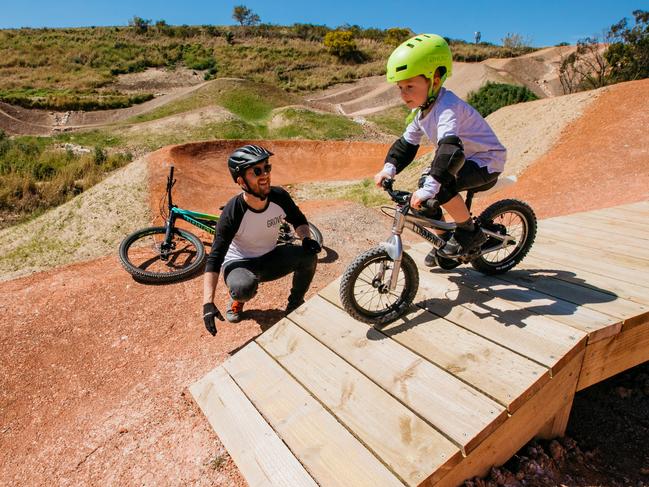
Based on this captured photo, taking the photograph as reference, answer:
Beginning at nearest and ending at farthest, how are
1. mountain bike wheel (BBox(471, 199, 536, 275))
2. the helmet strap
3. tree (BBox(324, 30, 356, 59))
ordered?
mountain bike wheel (BBox(471, 199, 536, 275)) < the helmet strap < tree (BBox(324, 30, 356, 59))

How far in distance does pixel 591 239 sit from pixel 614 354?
246 centimetres

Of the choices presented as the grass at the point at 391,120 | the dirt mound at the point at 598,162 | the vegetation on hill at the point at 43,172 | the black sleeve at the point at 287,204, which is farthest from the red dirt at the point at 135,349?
the grass at the point at 391,120

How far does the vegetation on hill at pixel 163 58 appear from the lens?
132 ft

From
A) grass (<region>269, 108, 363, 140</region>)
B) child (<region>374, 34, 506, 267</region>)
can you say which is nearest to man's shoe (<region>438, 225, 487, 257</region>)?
child (<region>374, 34, 506, 267</region>)

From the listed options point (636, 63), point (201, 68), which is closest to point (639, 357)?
point (636, 63)

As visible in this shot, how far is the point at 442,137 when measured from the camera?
10.6ft

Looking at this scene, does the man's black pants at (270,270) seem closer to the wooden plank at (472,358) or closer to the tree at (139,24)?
the wooden plank at (472,358)

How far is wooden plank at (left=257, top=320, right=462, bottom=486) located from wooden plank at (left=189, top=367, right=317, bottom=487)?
440 millimetres

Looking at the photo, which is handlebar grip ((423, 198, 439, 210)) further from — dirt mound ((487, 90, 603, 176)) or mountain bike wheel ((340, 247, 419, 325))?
dirt mound ((487, 90, 603, 176))

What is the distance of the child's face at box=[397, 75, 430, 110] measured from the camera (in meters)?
3.20

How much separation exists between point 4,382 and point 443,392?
4.98 m

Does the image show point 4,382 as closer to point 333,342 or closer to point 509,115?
point 333,342

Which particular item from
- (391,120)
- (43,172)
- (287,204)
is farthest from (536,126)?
(43,172)

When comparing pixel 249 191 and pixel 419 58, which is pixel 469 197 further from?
pixel 249 191
